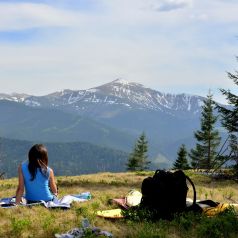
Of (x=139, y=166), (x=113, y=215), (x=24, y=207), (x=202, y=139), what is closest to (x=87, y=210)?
(x=113, y=215)

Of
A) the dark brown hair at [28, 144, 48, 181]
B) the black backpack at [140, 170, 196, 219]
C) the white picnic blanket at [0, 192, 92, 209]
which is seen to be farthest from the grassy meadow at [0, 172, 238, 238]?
the dark brown hair at [28, 144, 48, 181]

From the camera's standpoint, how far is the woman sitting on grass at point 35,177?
12.2 metres

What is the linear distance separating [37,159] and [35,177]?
1.64ft

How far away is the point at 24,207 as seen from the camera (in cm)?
1170

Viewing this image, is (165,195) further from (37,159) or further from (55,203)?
(37,159)

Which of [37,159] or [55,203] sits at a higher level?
[37,159]

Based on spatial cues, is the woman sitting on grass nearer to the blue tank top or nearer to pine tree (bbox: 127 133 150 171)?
the blue tank top

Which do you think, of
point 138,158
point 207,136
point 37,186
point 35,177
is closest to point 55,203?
point 37,186

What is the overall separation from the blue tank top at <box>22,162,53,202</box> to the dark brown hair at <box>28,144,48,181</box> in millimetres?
113

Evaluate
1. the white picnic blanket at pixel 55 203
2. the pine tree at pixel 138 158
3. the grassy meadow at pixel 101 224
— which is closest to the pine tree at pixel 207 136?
the pine tree at pixel 138 158

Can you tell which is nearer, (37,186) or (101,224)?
(101,224)

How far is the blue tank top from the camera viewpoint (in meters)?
12.3

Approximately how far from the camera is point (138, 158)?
83.6m

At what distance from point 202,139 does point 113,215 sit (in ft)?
188
